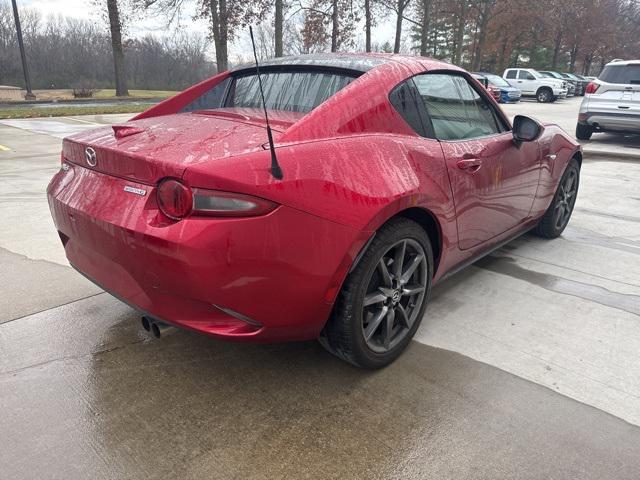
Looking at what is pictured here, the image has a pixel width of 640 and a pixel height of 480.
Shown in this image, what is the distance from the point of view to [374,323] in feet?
7.75

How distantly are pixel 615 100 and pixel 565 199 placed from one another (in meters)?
7.23

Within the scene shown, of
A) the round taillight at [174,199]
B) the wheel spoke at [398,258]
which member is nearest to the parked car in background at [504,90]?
the wheel spoke at [398,258]

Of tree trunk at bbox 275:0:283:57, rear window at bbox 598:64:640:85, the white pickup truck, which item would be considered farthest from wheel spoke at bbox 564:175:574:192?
the white pickup truck

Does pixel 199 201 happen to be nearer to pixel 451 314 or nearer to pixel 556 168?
pixel 451 314

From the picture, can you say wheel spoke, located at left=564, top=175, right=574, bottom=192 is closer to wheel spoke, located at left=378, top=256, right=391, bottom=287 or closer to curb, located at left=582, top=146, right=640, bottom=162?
wheel spoke, located at left=378, top=256, right=391, bottom=287

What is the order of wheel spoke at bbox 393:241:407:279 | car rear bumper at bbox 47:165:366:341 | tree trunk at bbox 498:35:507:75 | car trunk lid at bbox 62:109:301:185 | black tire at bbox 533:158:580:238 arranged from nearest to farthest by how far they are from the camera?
car rear bumper at bbox 47:165:366:341, car trunk lid at bbox 62:109:301:185, wheel spoke at bbox 393:241:407:279, black tire at bbox 533:158:580:238, tree trunk at bbox 498:35:507:75

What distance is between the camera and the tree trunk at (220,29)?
23.0 m

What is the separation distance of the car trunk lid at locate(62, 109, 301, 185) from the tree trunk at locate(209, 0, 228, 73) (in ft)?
73.5

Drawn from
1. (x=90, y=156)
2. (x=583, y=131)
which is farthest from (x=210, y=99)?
(x=583, y=131)

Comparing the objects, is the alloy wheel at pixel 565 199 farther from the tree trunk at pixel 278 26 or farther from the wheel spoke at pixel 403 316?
the tree trunk at pixel 278 26

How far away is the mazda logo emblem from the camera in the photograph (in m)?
2.21

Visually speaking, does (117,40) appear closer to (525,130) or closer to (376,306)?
(525,130)

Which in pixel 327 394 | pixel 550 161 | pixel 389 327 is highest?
pixel 550 161

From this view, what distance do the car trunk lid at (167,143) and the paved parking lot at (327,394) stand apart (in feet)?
3.31
